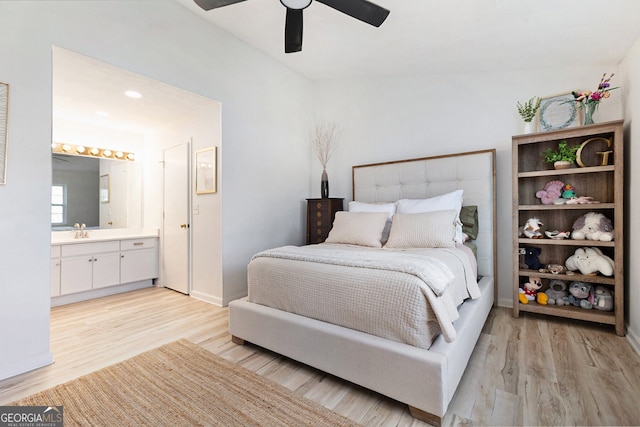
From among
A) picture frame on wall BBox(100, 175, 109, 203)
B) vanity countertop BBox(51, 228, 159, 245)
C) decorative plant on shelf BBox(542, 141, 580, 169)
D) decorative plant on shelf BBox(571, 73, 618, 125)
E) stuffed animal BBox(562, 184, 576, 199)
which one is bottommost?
vanity countertop BBox(51, 228, 159, 245)

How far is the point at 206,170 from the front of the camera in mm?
3332

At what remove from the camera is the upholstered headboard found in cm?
296

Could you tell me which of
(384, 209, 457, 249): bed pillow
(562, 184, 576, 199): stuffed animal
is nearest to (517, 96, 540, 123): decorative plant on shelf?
(562, 184, 576, 199): stuffed animal

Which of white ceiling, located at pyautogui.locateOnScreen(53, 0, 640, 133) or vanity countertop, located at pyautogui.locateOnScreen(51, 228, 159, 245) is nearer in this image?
white ceiling, located at pyautogui.locateOnScreen(53, 0, 640, 133)

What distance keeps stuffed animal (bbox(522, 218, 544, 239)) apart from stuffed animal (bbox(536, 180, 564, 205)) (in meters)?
0.19

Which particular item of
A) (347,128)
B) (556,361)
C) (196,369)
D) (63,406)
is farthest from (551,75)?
(63,406)

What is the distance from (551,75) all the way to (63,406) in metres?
4.45

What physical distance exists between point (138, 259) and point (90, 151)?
1.58 m

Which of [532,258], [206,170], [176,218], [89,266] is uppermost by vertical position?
[206,170]

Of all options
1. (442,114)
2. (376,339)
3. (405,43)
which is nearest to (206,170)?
(405,43)

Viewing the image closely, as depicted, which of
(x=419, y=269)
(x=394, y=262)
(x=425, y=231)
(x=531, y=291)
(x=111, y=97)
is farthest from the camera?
(x=111, y=97)

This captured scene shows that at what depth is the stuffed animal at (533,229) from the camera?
2.67 meters

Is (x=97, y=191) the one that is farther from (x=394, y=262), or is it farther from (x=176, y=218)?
(x=394, y=262)

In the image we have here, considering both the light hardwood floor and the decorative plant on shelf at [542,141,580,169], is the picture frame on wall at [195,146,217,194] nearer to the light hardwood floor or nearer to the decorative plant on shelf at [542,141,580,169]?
the light hardwood floor
